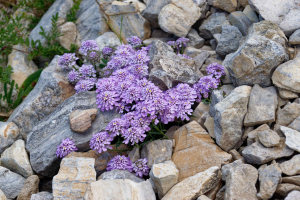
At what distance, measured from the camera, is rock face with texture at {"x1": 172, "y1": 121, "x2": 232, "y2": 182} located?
12.3 feet

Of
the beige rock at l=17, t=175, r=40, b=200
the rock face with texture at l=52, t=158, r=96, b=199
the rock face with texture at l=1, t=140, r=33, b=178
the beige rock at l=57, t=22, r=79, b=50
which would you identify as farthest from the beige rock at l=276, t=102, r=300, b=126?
the beige rock at l=57, t=22, r=79, b=50

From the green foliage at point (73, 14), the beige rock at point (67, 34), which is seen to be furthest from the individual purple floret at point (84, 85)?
the green foliage at point (73, 14)

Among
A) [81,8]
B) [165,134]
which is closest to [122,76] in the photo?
[165,134]

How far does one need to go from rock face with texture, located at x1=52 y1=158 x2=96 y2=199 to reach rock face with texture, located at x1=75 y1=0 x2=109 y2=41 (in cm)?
363

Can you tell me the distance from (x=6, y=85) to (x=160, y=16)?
132 inches

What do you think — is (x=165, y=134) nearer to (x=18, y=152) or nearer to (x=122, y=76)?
(x=122, y=76)

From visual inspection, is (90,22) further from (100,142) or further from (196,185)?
(196,185)

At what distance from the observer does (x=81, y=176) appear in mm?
3732

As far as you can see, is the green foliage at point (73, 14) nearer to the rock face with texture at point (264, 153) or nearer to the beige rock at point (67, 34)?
the beige rock at point (67, 34)

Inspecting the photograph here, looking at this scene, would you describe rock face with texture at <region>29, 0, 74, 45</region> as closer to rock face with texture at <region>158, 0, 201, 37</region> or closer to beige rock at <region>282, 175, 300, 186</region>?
rock face with texture at <region>158, 0, 201, 37</region>

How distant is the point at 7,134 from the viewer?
5086mm

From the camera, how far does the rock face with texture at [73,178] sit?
3602 millimetres

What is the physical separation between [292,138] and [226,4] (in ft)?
11.0

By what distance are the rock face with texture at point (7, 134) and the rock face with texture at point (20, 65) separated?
153 centimetres
